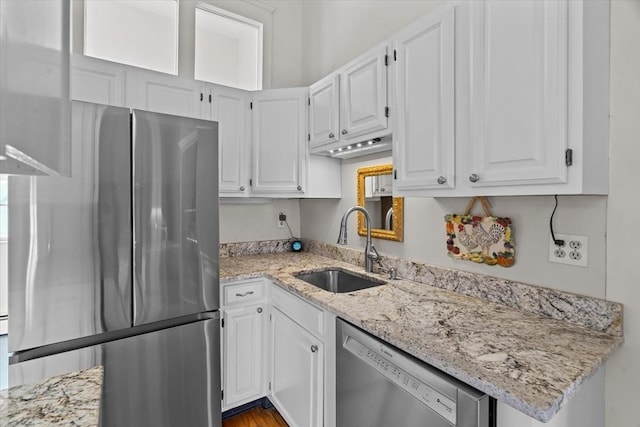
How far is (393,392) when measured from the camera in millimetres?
1170

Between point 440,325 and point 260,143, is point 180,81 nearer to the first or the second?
point 260,143

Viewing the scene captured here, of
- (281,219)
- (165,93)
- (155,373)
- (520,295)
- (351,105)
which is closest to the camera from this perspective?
(520,295)

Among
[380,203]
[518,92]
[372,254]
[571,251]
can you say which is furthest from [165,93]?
[571,251]

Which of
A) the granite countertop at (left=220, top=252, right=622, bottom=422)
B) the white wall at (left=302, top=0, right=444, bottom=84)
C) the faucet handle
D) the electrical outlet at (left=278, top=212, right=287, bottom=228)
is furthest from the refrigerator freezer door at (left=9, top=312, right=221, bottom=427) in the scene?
the white wall at (left=302, top=0, right=444, bottom=84)

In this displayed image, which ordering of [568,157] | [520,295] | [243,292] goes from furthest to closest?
[243,292] → [520,295] → [568,157]

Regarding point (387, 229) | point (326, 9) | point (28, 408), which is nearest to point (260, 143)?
point (387, 229)

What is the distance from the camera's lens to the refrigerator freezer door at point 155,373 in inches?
56.8

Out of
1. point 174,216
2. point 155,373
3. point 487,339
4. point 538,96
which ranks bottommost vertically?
point 155,373

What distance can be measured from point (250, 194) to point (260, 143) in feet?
1.31

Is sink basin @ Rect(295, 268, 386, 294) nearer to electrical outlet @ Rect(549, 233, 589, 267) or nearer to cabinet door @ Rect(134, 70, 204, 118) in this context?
electrical outlet @ Rect(549, 233, 589, 267)

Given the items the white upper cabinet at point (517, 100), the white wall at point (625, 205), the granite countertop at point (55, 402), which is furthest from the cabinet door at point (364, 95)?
the granite countertop at point (55, 402)

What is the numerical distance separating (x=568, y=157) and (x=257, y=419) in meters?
2.22

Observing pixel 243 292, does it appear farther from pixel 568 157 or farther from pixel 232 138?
pixel 568 157

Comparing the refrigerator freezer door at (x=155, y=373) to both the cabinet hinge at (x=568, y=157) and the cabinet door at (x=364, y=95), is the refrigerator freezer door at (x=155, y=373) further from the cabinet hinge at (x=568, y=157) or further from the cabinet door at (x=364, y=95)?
the cabinet hinge at (x=568, y=157)
